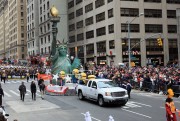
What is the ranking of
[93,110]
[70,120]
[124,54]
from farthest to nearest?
[124,54], [93,110], [70,120]

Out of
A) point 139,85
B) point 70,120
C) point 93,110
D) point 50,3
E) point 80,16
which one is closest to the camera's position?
point 70,120

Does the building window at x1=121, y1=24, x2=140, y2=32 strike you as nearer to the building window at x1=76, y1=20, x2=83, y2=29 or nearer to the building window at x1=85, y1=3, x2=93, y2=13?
the building window at x1=85, y1=3, x2=93, y2=13

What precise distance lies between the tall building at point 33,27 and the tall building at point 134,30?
35.0 meters

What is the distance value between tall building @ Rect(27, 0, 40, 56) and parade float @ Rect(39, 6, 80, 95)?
6042 cm

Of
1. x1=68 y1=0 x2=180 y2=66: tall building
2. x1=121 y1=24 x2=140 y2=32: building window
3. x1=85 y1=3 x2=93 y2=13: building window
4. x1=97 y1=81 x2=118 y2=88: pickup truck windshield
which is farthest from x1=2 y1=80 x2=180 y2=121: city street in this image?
x1=85 y1=3 x2=93 y2=13: building window

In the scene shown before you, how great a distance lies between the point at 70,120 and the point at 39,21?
84.2 meters

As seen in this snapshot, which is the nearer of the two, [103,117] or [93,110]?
[103,117]

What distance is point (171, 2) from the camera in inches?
2542

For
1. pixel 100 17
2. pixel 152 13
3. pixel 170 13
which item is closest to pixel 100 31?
pixel 100 17

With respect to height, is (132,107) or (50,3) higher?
(50,3)

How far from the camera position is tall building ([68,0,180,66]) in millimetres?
59594

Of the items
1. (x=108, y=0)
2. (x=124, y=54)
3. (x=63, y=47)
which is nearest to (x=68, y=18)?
(x=108, y=0)

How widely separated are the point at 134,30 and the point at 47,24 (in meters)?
34.3

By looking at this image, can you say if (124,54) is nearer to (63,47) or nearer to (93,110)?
(63,47)
